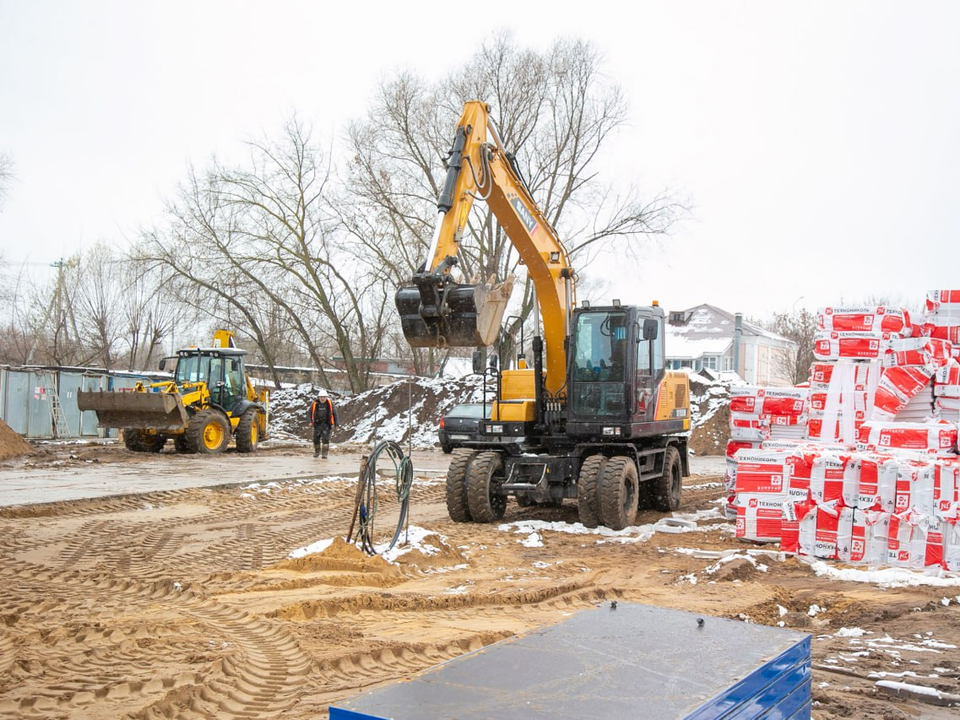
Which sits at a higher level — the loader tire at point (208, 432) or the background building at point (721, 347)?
the background building at point (721, 347)

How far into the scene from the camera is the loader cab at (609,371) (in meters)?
12.4

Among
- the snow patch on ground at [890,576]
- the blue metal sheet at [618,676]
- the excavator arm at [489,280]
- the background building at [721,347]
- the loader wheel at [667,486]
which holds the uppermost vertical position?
the background building at [721,347]

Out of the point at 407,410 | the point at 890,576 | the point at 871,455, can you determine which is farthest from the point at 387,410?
the point at 890,576

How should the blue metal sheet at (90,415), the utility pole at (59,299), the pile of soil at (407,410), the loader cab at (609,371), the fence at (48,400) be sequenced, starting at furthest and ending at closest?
the utility pole at (59,299) < the pile of soil at (407,410) < the blue metal sheet at (90,415) < the fence at (48,400) < the loader cab at (609,371)

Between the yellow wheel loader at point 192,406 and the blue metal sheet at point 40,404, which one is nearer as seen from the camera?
the yellow wheel loader at point 192,406

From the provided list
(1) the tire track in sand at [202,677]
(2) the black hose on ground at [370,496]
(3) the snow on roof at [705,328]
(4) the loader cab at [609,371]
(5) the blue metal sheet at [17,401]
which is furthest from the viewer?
(3) the snow on roof at [705,328]

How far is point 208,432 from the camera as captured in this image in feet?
76.9

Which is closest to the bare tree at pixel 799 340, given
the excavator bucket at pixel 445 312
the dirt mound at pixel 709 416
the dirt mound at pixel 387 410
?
the dirt mound at pixel 709 416

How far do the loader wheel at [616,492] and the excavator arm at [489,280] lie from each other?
5.49 feet

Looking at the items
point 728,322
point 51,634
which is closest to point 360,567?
point 51,634

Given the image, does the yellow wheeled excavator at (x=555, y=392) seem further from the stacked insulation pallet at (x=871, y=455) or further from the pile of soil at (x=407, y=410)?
the pile of soil at (x=407, y=410)

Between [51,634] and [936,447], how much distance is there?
29.4ft

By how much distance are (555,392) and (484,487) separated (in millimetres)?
1920

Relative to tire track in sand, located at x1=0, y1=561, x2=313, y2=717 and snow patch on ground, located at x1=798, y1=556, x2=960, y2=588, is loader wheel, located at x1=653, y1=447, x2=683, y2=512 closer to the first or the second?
snow patch on ground, located at x1=798, y1=556, x2=960, y2=588
